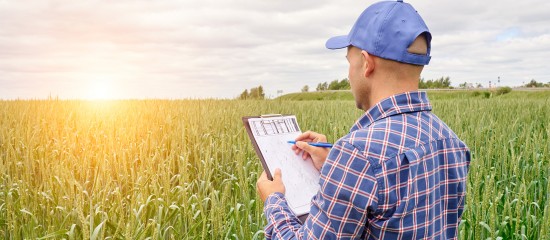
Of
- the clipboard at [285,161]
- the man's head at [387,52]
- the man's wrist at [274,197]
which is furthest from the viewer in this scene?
the clipboard at [285,161]

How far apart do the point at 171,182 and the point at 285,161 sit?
9.50ft

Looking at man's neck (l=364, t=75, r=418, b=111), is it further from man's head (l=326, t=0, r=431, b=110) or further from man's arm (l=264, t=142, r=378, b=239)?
man's arm (l=264, t=142, r=378, b=239)

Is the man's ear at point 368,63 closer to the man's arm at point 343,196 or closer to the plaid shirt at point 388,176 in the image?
the plaid shirt at point 388,176

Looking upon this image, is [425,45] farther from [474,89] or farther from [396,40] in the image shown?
[474,89]

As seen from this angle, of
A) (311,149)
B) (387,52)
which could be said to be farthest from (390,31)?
(311,149)

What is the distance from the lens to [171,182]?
460cm

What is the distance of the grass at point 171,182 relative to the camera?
3027mm

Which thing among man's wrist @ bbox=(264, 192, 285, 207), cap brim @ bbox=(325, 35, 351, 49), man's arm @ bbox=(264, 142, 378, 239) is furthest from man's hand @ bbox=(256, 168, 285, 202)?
cap brim @ bbox=(325, 35, 351, 49)

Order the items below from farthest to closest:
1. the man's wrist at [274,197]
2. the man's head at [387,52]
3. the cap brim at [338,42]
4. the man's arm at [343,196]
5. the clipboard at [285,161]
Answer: the clipboard at [285,161] < the man's wrist at [274,197] < the cap brim at [338,42] < the man's head at [387,52] < the man's arm at [343,196]

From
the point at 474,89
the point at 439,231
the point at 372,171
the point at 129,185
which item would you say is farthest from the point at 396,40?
the point at 474,89

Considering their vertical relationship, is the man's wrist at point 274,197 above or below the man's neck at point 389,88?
below

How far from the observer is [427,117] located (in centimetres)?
151

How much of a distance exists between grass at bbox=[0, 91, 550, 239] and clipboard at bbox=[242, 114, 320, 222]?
1.80 ft

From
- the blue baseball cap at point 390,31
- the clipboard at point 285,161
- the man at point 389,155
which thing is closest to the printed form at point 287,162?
the clipboard at point 285,161
